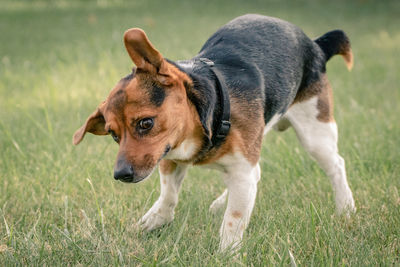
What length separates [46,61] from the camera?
27.3 feet

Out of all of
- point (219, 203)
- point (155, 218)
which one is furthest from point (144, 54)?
point (219, 203)

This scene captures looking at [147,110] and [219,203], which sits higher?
[147,110]

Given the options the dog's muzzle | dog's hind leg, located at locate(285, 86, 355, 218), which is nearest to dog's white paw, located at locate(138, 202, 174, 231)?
the dog's muzzle

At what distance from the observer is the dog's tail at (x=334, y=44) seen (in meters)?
4.28

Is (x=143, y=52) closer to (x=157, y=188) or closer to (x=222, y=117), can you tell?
(x=222, y=117)

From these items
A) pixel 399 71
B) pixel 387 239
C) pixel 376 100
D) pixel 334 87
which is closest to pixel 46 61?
pixel 334 87

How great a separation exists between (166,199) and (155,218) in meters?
0.16

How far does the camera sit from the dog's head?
8.89ft

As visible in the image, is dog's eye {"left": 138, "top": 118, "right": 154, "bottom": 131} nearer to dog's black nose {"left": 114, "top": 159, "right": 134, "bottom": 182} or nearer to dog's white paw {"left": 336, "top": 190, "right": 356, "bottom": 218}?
dog's black nose {"left": 114, "top": 159, "right": 134, "bottom": 182}

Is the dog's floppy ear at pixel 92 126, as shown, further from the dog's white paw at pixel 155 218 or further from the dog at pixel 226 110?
the dog's white paw at pixel 155 218

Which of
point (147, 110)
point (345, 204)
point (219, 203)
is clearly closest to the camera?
point (147, 110)

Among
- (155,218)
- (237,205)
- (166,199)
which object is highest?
(237,205)

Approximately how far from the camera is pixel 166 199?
3615 mm

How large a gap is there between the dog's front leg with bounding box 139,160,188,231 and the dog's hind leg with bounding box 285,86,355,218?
1070mm
